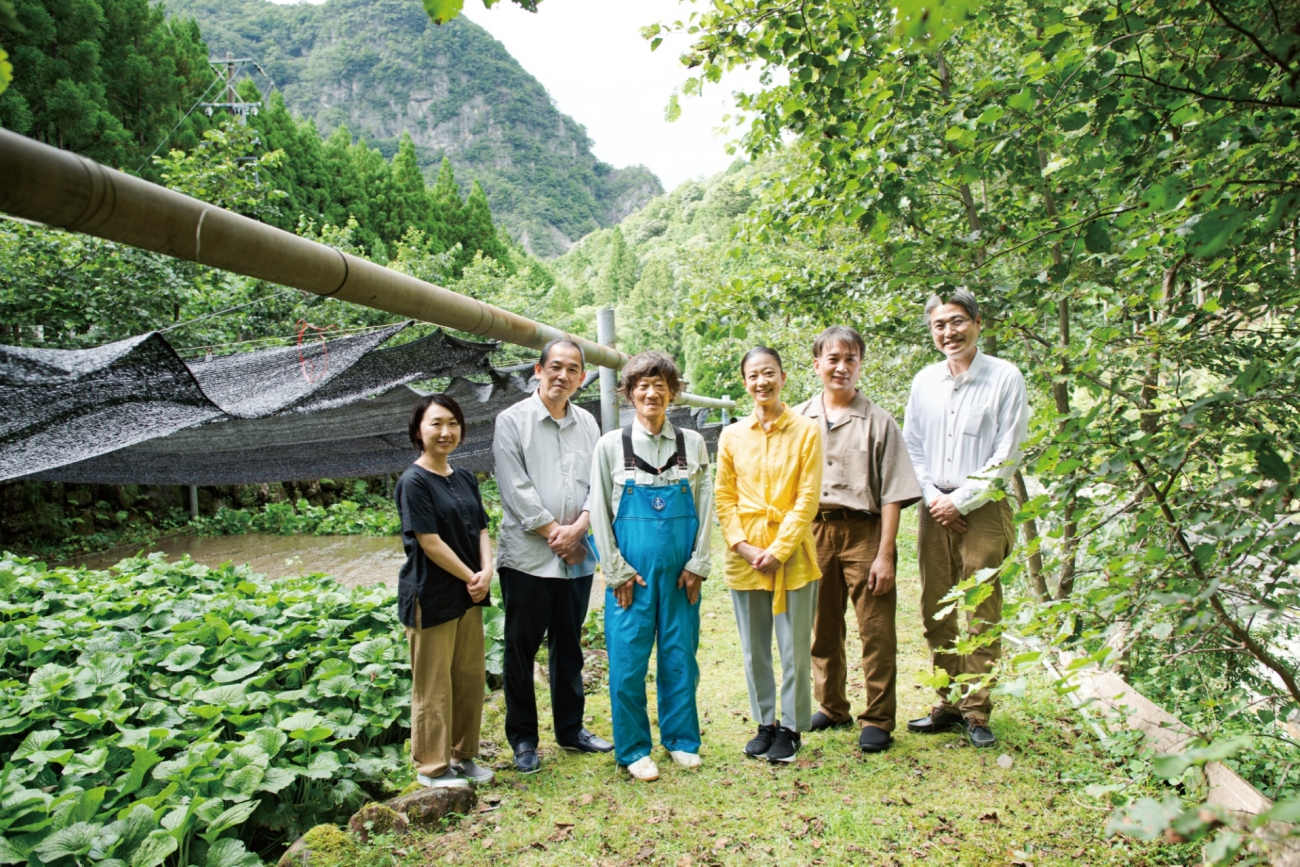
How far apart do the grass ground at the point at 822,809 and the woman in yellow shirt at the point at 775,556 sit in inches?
6.8

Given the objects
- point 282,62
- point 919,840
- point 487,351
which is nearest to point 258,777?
point 919,840

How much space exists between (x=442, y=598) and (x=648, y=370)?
35.3 inches

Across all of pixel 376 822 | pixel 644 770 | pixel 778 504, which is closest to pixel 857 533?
pixel 778 504

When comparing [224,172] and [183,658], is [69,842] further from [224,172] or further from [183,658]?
[224,172]

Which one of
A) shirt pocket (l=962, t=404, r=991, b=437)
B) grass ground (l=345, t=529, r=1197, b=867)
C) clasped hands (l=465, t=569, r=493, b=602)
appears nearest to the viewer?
grass ground (l=345, t=529, r=1197, b=867)

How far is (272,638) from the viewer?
2709 millimetres

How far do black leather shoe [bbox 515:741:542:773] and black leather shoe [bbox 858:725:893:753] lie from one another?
987 mm

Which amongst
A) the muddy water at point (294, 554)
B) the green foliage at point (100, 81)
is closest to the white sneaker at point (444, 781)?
the muddy water at point (294, 554)

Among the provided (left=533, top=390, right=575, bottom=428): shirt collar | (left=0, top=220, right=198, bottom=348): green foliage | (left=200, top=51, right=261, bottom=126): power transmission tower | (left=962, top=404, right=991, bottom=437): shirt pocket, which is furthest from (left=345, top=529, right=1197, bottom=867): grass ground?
(left=200, top=51, right=261, bottom=126): power transmission tower

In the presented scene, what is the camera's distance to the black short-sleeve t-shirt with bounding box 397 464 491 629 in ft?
6.93

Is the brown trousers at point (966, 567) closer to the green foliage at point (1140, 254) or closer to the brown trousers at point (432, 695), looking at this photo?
the green foliage at point (1140, 254)

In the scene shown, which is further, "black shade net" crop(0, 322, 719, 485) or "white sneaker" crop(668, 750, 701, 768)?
"black shade net" crop(0, 322, 719, 485)

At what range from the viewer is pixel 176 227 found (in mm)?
1312

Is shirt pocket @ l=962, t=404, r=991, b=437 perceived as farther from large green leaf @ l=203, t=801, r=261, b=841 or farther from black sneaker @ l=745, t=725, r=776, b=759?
large green leaf @ l=203, t=801, r=261, b=841
